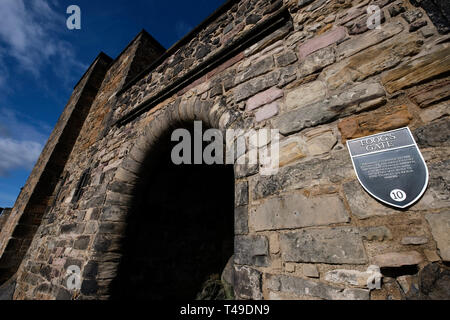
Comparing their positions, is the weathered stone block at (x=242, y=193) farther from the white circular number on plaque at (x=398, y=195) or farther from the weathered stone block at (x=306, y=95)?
the white circular number on plaque at (x=398, y=195)

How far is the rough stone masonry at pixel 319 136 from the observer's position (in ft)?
3.00

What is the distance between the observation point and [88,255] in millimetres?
2475

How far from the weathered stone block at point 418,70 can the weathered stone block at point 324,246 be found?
931mm

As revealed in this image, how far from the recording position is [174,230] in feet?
11.1

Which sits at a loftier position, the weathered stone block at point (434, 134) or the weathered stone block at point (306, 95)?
the weathered stone block at point (306, 95)

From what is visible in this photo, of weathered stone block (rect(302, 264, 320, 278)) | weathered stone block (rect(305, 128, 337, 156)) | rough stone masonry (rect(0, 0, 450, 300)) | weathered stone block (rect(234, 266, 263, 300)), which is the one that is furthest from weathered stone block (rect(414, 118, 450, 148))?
weathered stone block (rect(234, 266, 263, 300))

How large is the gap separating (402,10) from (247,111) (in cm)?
126

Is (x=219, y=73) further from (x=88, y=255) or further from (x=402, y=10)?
(x=88, y=255)

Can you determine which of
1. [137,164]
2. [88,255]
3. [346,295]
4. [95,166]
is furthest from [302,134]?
[95,166]

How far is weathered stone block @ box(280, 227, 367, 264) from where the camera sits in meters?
0.98

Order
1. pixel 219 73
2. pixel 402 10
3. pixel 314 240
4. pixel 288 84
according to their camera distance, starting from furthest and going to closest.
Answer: pixel 219 73, pixel 288 84, pixel 402 10, pixel 314 240

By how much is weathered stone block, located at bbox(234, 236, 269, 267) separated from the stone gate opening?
1786 mm

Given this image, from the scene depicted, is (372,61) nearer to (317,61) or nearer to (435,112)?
(317,61)

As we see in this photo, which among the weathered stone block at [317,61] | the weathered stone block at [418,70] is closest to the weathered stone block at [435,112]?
the weathered stone block at [418,70]
